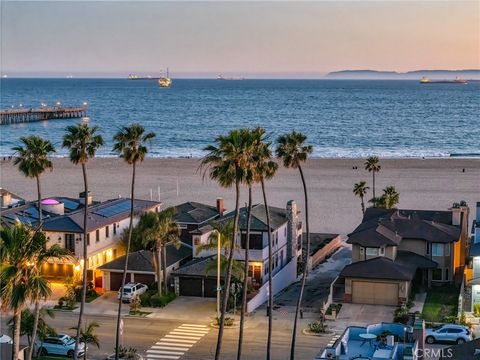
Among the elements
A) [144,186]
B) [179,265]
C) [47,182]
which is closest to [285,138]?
[179,265]

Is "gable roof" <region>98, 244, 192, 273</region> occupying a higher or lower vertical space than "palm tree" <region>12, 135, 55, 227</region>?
lower

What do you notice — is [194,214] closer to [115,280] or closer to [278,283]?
[278,283]

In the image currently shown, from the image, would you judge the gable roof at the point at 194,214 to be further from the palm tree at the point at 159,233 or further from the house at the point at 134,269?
the palm tree at the point at 159,233

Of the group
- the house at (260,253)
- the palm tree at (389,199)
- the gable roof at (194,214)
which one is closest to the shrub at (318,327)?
the house at (260,253)

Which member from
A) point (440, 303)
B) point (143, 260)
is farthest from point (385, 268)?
point (143, 260)

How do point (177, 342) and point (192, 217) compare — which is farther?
point (192, 217)

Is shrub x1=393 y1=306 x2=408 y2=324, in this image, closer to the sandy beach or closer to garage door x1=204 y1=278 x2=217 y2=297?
garage door x1=204 y1=278 x2=217 y2=297

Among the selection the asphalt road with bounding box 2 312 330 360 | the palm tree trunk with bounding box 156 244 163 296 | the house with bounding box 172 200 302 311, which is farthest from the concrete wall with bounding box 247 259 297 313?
the palm tree trunk with bounding box 156 244 163 296
